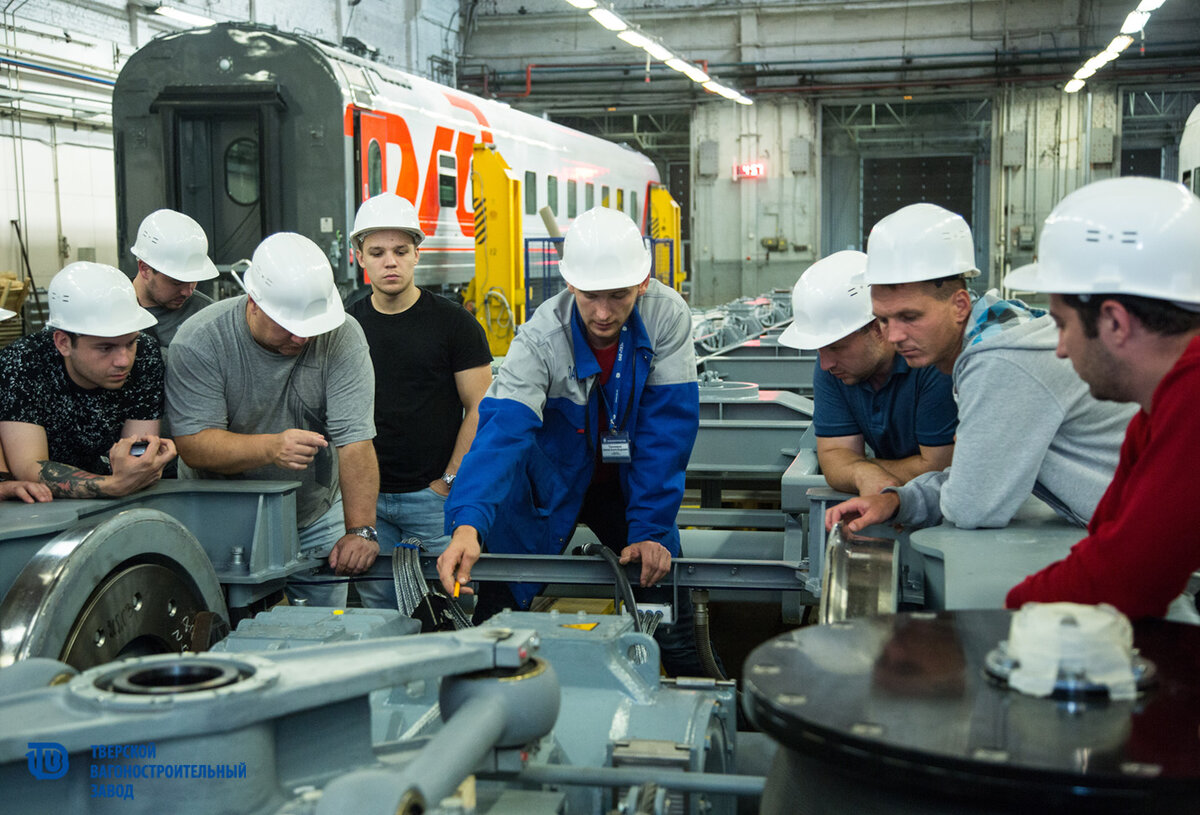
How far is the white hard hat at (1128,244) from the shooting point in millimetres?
1679

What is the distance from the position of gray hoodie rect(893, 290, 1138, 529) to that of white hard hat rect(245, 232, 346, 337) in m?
1.72

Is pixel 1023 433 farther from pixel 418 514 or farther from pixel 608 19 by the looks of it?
pixel 608 19

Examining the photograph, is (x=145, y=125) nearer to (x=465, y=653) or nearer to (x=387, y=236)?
(x=387, y=236)

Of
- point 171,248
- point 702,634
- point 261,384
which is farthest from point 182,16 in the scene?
point 702,634

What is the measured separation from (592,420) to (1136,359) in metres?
1.90

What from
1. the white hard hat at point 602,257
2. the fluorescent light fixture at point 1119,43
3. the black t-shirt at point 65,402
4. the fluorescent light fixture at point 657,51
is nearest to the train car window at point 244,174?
the fluorescent light fixture at point 657,51

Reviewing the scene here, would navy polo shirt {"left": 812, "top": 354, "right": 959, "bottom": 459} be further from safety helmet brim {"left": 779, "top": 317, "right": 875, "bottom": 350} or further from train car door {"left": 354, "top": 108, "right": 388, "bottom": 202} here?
train car door {"left": 354, "top": 108, "right": 388, "bottom": 202}

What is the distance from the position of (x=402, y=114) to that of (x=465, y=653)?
997 centimetres

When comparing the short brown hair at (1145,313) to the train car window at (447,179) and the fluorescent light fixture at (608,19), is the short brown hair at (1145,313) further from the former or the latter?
the fluorescent light fixture at (608,19)

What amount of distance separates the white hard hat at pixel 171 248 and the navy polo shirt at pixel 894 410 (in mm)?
2228

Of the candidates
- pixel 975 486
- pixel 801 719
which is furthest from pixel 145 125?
Answer: pixel 801 719

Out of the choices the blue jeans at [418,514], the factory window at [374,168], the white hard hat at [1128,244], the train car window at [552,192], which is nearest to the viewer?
the white hard hat at [1128,244]

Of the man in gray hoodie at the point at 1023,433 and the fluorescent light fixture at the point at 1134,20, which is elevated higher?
the fluorescent light fixture at the point at 1134,20

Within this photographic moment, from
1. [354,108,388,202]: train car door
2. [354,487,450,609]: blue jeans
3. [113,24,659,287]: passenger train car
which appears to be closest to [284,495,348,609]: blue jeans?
[354,487,450,609]: blue jeans
